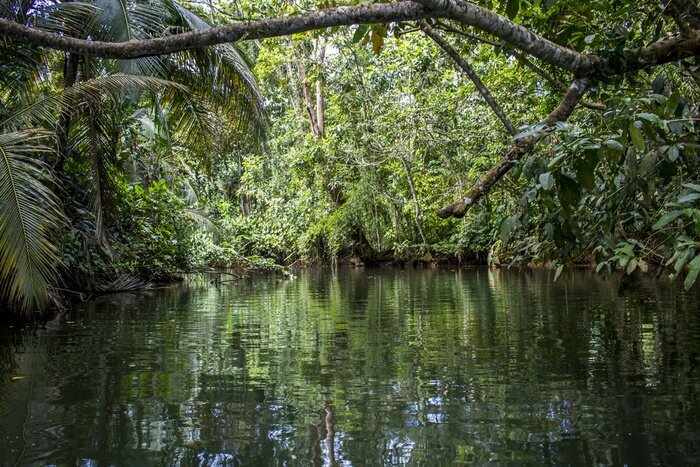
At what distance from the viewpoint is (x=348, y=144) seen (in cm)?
2002

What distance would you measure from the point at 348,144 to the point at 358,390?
17.0 meters

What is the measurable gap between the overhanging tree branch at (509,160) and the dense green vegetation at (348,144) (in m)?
0.04

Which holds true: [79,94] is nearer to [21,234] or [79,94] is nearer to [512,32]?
[21,234]

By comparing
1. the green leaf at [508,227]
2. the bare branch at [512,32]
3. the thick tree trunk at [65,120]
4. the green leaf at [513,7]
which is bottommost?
the green leaf at [508,227]

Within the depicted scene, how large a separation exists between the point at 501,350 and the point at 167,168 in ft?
45.7

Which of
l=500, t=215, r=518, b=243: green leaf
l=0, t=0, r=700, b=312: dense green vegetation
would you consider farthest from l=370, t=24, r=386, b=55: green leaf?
l=500, t=215, r=518, b=243: green leaf

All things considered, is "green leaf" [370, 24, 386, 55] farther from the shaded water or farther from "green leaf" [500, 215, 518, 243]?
the shaded water

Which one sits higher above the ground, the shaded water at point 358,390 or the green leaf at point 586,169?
the green leaf at point 586,169

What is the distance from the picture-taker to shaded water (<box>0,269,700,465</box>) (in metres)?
2.48

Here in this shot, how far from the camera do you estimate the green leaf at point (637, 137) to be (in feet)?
9.75

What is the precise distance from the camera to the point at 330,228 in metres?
22.8

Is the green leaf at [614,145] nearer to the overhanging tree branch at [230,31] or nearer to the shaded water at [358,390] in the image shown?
the overhanging tree branch at [230,31]

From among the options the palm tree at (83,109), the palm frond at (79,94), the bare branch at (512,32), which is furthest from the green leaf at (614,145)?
the palm frond at (79,94)

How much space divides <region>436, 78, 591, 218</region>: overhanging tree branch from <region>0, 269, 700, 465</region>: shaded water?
39.3 inches
